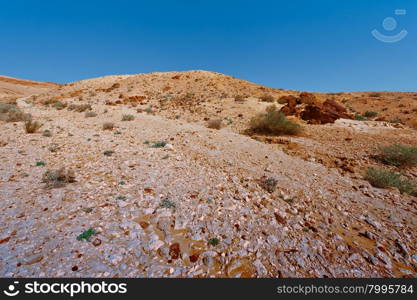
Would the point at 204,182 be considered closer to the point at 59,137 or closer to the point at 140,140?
the point at 140,140

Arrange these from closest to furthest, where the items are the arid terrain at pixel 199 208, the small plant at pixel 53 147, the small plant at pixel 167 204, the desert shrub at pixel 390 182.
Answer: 1. the arid terrain at pixel 199 208
2. the small plant at pixel 167 204
3. the desert shrub at pixel 390 182
4. the small plant at pixel 53 147

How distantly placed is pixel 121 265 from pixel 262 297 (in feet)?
5.76

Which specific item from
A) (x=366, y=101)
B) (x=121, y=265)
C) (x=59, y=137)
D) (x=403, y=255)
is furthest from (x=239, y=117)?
(x=366, y=101)

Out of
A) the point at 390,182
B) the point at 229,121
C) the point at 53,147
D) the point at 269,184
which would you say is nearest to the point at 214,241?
the point at 269,184

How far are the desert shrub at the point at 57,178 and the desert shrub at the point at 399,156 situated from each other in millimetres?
8876

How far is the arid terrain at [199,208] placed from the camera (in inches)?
101

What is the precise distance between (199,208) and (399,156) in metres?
6.61

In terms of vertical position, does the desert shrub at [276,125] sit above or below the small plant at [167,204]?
above

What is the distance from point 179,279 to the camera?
2.36 metres

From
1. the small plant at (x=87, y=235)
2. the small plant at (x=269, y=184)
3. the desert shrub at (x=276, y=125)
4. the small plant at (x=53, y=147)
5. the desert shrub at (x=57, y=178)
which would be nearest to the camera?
the small plant at (x=87, y=235)

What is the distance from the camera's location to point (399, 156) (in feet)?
19.9

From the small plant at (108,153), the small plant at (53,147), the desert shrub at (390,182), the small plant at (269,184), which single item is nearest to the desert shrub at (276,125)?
the desert shrub at (390,182)

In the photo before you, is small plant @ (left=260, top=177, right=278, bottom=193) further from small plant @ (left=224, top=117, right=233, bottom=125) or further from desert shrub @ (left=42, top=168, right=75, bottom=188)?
small plant @ (left=224, top=117, right=233, bottom=125)

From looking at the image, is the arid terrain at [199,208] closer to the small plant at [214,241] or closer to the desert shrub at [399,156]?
the small plant at [214,241]
